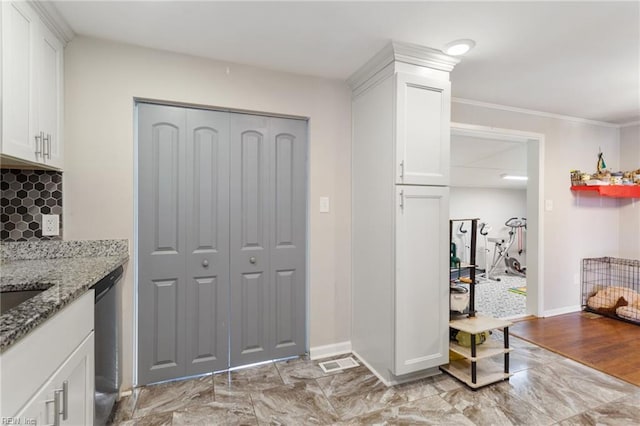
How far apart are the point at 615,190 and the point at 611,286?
1.21m

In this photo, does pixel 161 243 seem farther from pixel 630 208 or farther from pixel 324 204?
pixel 630 208

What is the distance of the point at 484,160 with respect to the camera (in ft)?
14.8

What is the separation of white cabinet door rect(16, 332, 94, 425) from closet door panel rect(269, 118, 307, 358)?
1.26 metres

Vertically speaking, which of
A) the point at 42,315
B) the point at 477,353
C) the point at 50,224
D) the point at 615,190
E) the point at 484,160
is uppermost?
the point at 484,160

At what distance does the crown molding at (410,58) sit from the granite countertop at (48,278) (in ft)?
6.79

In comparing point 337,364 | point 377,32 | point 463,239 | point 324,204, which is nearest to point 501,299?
point 463,239

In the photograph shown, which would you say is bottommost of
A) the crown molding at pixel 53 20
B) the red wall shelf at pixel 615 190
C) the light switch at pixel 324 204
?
the light switch at pixel 324 204

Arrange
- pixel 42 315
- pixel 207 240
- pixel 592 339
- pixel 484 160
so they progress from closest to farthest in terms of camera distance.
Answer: pixel 42 315
pixel 207 240
pixel 592 339
pixel 484 160

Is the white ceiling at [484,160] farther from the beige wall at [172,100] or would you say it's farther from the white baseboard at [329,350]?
the white baseboard at [329,350]

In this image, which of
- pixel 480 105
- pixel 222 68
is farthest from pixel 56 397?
pixel 480 105

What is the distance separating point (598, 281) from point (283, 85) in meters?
4.38

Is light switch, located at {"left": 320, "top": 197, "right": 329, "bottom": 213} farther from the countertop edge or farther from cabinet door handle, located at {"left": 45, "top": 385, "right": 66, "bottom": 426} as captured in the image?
cabinet door handle, located at {"left": 45, "top": 385, "right": 66, "bottom": 426}

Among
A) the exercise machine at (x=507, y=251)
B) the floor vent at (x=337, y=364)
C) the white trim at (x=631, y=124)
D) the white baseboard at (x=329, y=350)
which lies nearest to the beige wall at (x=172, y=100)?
the white baseboard at (x=329, y=350)

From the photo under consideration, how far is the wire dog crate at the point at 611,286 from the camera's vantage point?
3.34 metres
